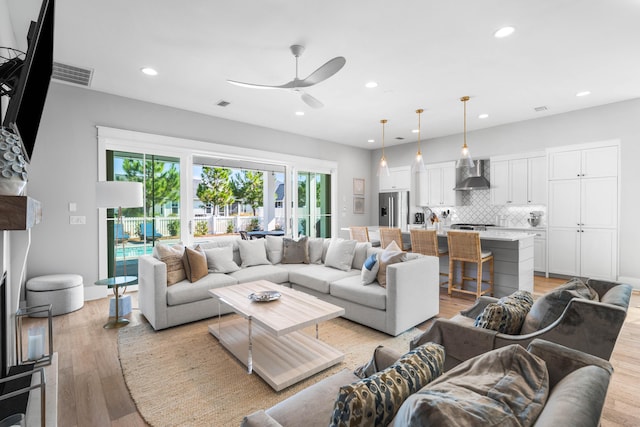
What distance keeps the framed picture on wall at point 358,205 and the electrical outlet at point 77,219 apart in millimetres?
5507

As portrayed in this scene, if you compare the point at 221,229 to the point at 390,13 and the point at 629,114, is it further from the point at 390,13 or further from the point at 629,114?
the point at 629,114

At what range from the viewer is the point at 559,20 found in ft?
8.73

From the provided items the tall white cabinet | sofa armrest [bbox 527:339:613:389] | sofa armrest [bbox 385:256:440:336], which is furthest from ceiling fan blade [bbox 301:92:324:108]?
the tall white cabinet

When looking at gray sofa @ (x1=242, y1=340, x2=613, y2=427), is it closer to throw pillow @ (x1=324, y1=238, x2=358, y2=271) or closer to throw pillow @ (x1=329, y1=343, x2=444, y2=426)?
throw pillow @ (x1=329, y1=343, x2=444, y2=426)

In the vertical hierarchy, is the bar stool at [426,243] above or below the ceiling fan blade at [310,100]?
below

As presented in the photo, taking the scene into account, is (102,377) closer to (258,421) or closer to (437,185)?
(258,421)

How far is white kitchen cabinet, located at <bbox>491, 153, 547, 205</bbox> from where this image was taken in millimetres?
5629

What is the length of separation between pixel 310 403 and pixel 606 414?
6.41ft

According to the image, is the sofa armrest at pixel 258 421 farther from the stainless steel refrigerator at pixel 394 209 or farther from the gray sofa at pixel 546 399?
the stainless steel refrigerator at pixel 394 209

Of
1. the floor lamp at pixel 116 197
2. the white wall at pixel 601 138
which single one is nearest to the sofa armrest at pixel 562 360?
the floor lamp at pixel 116 197

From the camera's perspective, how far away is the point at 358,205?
8.03m

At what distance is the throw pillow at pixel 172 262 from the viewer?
11.2 ft

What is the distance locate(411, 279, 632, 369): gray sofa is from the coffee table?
87 centimetres

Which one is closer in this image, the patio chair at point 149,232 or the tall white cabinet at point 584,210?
the patio chair at point 149,232
